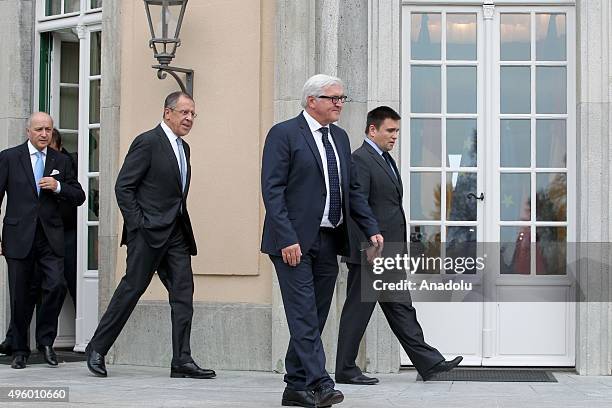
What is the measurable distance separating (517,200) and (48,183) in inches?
140

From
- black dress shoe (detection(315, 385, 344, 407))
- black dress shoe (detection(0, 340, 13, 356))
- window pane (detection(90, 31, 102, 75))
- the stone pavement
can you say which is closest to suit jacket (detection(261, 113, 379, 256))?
black dress shoe (detection(315, 385, 344, 407))

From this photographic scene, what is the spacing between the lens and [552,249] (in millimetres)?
10062

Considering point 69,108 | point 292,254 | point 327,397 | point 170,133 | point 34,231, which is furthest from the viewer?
point 69,108

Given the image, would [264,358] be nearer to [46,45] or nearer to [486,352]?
[486,352]

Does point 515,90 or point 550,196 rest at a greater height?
point 515,90

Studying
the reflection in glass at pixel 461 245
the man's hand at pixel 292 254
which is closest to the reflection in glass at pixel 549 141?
the reflection in glass at pixel 461 245

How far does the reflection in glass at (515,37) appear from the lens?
10.1 m

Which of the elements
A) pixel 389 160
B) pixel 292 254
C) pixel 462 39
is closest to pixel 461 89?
pixel 462 39

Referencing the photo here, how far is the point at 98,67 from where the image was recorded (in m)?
11.5

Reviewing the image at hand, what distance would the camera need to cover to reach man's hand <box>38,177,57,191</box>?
9.94 metres

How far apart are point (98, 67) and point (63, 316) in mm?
2247

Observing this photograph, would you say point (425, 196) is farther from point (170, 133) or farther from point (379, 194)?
point (170, 133)

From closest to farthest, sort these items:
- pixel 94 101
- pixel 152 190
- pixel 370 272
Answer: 1. pixel 370 272
2. pixel 152 190
3. pixel 94 101

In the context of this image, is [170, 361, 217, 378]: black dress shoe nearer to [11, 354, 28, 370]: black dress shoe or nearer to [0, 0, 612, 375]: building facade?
[0, 0, 612, 375]: building facade
